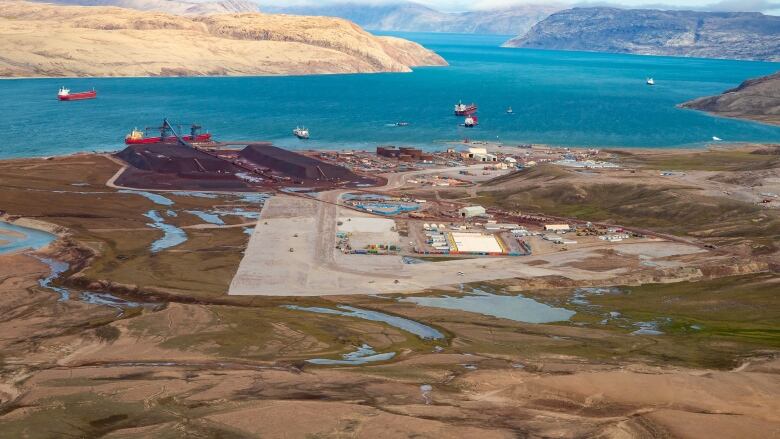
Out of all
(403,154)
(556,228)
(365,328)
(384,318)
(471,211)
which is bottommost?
(384,318)

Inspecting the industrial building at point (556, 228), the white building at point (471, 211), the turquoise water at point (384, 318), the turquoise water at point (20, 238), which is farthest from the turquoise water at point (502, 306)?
the turquoise water at point (20, 238)

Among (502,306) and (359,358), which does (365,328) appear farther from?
(502,306)

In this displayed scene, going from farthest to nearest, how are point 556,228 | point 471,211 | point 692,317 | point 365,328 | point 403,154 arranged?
1. point 403,154
2. point 471,211
3. point 556,228
4. point 692,317
5. point 365,328

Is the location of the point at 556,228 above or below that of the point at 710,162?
below

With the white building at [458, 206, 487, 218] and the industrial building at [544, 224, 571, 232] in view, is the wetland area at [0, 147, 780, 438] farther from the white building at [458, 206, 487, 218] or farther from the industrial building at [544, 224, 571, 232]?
the white building at [458, 206, 487, 218]

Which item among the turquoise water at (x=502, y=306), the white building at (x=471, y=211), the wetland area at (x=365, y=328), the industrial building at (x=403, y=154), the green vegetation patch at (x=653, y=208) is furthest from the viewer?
the industrial building at (x=403, y=154)

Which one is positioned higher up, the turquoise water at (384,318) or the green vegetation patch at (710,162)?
the green vegetation patch at (710,162)

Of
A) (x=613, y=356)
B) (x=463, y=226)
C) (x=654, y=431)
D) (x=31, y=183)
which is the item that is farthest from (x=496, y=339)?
(x=31, y=183)

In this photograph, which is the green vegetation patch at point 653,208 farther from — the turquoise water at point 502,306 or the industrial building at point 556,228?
the turquoise water at point 502,306

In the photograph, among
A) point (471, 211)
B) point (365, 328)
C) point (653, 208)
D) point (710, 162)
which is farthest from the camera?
point (710, 162)

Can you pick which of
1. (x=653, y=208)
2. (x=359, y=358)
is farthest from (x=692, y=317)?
(x=653, y=208)
